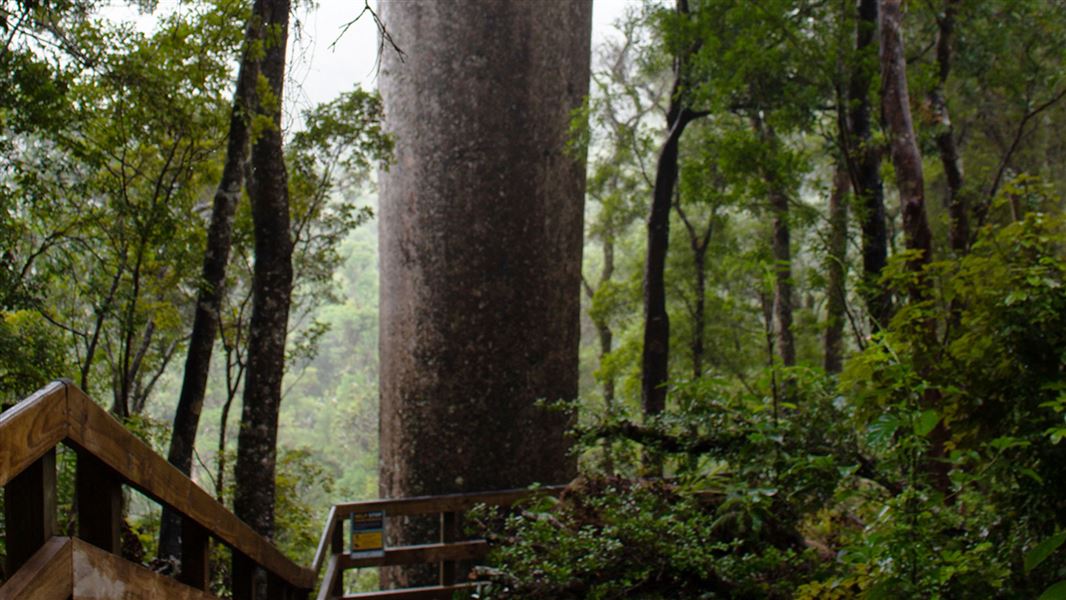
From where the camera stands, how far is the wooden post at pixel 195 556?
2.20 m

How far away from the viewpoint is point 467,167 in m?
7.91

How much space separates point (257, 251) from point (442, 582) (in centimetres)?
260

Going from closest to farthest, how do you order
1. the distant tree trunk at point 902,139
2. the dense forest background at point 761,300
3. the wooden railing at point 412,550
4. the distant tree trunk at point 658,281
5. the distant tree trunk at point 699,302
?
the dense forest background at point 761,300 → the wooden railing at point 412,550 → the distant tree trunk at point 902,139 → the distant tree trunk at point 658,281 → the distant tree trunk at point 699,302

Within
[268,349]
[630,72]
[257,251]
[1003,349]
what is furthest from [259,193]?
[630,72]

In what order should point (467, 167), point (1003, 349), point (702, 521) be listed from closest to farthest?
point (1003, 349) → point (702, 521) → point (467, 167)

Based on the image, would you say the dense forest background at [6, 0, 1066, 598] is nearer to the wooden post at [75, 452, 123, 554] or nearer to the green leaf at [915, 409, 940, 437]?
the green leaf at [915, 409, 940, 437]

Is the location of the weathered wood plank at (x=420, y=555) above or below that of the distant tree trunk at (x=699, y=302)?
below

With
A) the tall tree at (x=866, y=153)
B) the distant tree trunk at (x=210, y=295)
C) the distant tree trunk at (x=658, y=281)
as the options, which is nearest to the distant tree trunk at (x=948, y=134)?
the tall tree at (x=866, y=153)

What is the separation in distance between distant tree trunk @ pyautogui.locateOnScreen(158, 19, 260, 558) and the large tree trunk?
2.38 m

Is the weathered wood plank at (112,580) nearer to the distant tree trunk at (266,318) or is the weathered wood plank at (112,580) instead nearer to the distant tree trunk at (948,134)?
the distant tree trunk at (266,318)

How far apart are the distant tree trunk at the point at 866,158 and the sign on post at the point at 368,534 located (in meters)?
3.68

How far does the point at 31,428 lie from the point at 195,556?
0.94 meters

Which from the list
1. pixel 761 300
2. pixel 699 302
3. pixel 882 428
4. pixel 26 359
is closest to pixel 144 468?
pixel 882 428

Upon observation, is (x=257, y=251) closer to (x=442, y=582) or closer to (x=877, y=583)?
(x=442, y=582)
